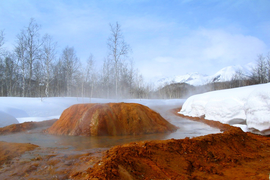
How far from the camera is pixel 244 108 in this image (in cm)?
1058

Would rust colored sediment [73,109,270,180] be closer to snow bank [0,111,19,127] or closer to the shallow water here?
the shallow water

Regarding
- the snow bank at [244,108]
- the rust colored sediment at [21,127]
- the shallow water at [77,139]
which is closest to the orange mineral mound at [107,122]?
the shallow water at [77,139]

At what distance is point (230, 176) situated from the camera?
4.47m

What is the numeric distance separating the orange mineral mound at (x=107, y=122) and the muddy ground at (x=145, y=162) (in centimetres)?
326

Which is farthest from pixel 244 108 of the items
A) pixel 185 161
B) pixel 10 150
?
pixel 10 150

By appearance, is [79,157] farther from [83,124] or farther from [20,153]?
[83,124]

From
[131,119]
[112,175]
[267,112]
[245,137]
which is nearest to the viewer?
[112,175]

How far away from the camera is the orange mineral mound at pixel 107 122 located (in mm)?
8867

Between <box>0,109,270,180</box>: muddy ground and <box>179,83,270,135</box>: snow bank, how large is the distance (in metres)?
2.97

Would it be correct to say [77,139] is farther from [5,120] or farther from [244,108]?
[244,108]

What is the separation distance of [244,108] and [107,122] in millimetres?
8579

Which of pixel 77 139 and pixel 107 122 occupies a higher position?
pixel 107 122

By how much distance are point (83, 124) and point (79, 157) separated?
428cm

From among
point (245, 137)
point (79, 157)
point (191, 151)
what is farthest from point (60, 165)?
point (245, 137)
